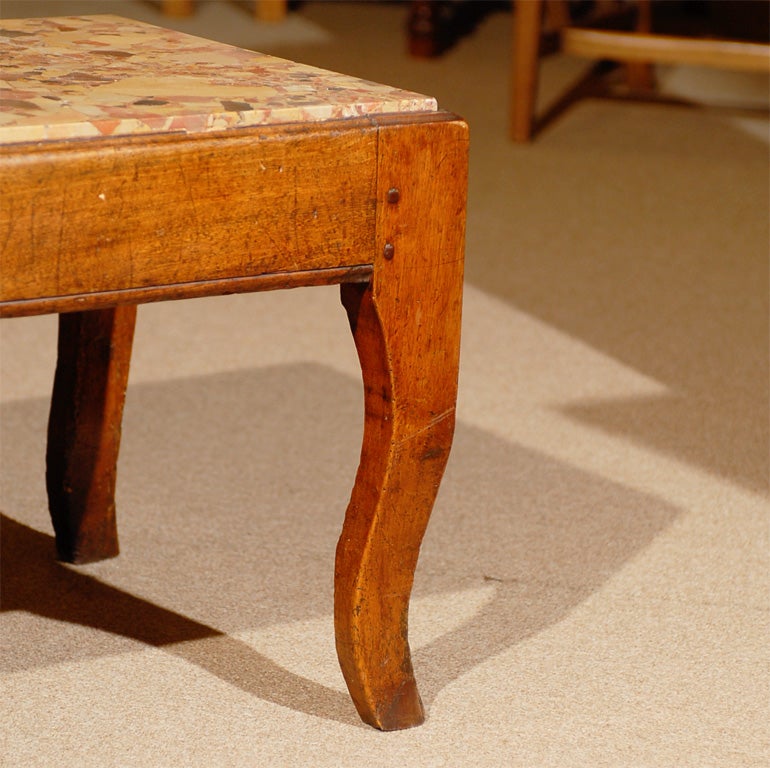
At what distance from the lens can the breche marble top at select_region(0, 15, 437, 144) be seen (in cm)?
83

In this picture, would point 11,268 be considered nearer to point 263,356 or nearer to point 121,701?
point 121,701

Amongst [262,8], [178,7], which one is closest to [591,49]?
[262,8]

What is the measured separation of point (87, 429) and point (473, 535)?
15.2 inches

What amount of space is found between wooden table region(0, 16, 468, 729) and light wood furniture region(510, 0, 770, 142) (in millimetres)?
2071

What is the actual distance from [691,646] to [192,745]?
43 cm

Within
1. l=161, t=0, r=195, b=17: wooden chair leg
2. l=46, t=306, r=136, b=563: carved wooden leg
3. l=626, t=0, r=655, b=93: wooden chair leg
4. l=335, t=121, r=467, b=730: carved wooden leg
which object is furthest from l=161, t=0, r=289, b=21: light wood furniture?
l=335, t=121, r=467, b=730: carved wooden leg

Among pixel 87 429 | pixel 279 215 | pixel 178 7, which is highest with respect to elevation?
pixel 279 215

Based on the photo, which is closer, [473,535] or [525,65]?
[473,535]

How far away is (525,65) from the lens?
3.15 m

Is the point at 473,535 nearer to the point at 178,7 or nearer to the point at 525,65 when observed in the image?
the point at 525,65

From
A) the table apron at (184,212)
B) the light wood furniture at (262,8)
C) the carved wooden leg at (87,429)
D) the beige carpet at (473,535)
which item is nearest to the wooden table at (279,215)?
the table apron at (184,212)

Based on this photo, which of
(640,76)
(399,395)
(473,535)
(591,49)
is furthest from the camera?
(640,76)

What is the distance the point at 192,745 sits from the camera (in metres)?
1.04

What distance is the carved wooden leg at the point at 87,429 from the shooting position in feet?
4.09
